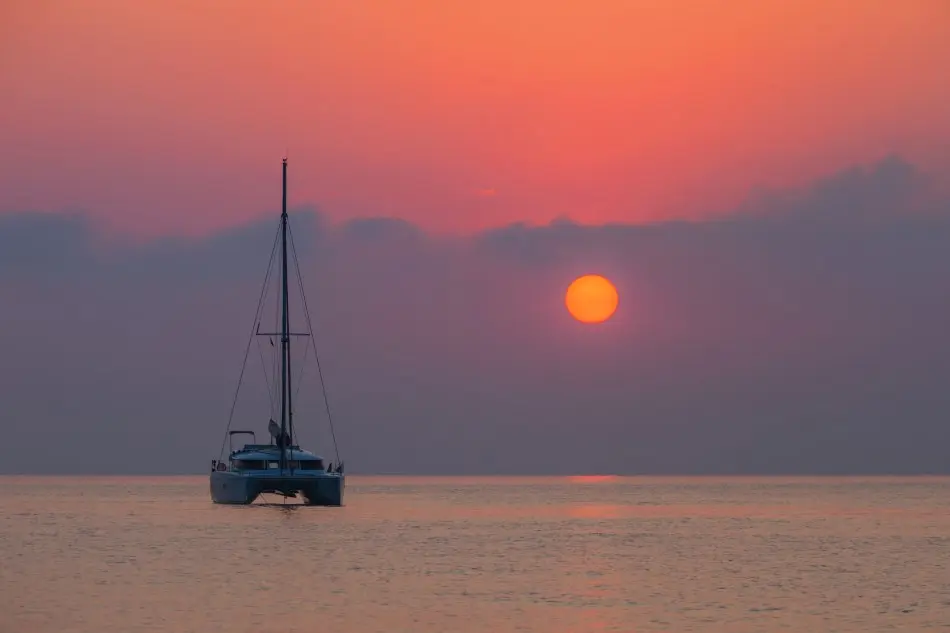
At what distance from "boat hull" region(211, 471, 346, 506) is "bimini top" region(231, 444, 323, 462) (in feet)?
5.86

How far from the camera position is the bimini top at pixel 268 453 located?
445 ft

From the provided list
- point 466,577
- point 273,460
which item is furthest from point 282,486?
point 466,577

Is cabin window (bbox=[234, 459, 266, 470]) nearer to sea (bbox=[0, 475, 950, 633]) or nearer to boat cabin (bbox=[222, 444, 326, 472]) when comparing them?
boat cabin (bbox=[222, 444, 326, 472])

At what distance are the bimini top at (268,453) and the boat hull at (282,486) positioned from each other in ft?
5.86

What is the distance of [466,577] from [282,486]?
5744 centimetres

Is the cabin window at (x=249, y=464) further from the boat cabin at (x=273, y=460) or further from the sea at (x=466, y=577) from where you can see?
the sea at (x=466, y=577)

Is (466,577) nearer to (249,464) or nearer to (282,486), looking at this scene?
(282,486)

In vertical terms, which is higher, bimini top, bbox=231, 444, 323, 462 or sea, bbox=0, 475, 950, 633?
bimini top, bbox=231, 444, 323, 462

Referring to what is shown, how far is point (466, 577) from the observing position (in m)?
76.8

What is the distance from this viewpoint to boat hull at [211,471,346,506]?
435ft

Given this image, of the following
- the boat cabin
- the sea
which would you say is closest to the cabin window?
the boat cabin

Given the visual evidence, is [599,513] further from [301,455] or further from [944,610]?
[944,610]

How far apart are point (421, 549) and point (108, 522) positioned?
52174mm

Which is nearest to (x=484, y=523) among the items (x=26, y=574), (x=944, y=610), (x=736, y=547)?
(x=736, y=547)
